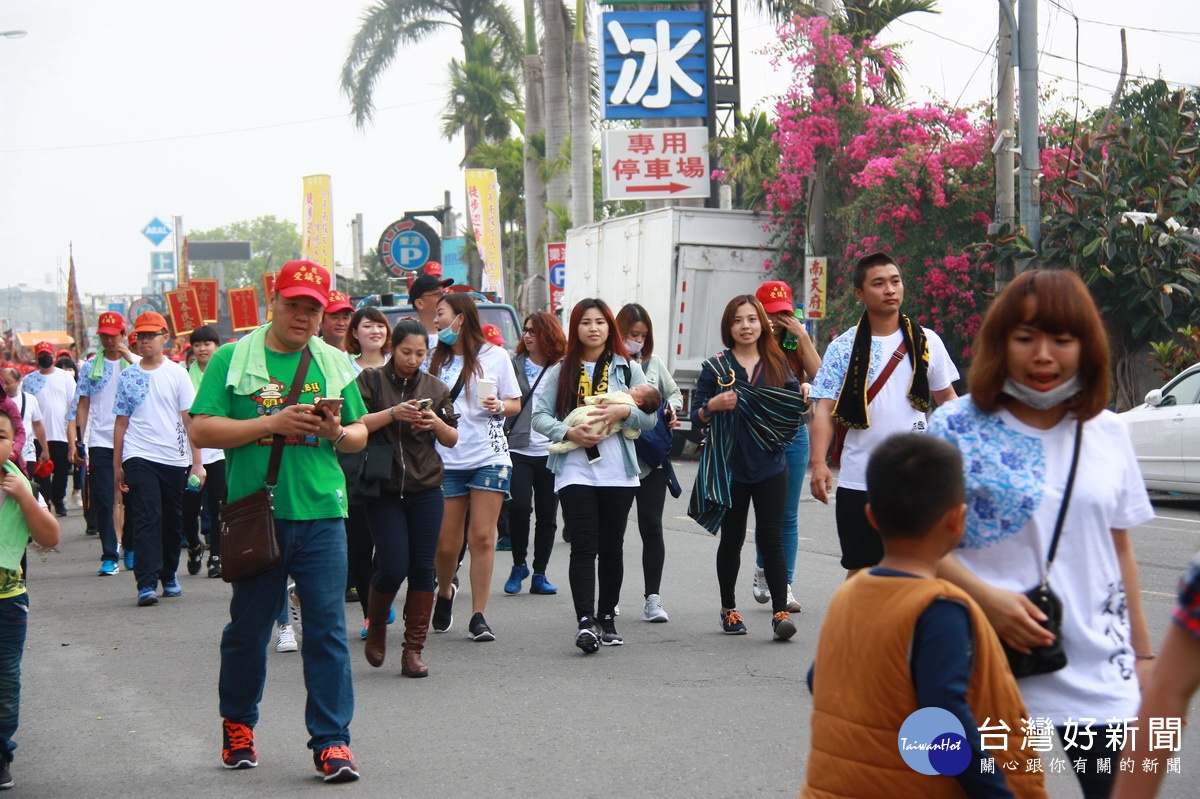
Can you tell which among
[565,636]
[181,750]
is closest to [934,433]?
[181,750]

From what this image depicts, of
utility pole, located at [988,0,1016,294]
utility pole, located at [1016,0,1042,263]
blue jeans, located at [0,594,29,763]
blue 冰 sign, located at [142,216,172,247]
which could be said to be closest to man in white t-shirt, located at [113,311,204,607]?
blue jeans, located at [0,594,29,763]

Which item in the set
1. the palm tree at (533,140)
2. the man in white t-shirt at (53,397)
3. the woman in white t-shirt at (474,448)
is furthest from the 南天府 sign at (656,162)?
the woman in white t-shirt at (474,448)

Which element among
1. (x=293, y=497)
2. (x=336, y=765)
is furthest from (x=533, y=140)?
(x=336, y=765)

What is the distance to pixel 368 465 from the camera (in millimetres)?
6863

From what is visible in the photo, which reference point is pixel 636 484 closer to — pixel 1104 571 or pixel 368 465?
pixel 368 465

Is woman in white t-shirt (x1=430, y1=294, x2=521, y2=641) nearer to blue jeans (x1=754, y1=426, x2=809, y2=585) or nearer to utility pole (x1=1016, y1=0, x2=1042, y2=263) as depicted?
blue jeans (x1=754, y1=426, x2=809, y2=585)

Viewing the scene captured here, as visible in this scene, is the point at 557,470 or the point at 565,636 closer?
the point at 557,470

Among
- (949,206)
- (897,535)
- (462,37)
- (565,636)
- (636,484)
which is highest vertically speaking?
(462,37)

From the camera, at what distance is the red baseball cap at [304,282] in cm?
528

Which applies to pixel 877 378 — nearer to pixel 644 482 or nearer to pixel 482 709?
pixel 482 709

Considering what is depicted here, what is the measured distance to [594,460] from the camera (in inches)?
293

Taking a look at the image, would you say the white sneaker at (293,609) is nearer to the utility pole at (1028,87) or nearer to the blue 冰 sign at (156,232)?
the utility pole at (1028,87)

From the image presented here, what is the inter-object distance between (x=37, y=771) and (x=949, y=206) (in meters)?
18.3

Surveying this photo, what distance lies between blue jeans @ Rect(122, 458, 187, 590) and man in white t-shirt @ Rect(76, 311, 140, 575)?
5.10ft
